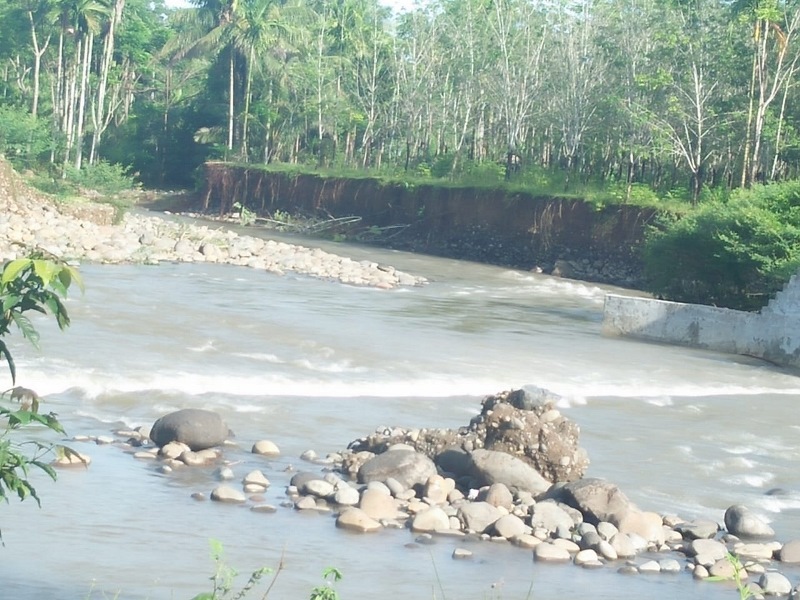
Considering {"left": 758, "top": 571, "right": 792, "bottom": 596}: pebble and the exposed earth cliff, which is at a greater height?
the exposed earth cliff

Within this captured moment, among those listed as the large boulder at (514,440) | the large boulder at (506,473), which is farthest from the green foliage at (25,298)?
the large boulder at (514,440)

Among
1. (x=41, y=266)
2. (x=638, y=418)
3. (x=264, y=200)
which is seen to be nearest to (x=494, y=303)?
(x=638, y=418)

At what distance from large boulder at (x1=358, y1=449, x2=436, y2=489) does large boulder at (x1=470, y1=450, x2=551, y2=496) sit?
420 mm

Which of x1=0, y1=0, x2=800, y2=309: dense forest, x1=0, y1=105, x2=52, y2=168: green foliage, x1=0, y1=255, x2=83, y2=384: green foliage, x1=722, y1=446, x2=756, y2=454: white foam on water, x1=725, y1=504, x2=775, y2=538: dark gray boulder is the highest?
x1=0, y1=0, x2=800, y2=309: dense forest

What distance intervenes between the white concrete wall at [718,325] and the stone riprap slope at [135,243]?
968 cm

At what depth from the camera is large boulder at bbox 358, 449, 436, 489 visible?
11109 millimetres

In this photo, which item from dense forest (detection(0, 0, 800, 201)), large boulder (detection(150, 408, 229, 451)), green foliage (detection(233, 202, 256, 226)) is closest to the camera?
large boulder (detection(150, 408, 229, 451))

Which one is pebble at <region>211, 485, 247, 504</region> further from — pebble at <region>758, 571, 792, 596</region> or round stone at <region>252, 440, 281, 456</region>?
pebble at <region>758, 571, 792, 596</region>

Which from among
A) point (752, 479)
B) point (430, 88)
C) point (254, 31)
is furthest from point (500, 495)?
point (254, 31)

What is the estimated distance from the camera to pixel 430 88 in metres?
56.9

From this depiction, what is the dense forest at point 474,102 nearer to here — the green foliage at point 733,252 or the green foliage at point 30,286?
the green foliage at point 733,252

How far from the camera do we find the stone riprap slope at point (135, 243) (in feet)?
108

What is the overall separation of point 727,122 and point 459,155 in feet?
52.1

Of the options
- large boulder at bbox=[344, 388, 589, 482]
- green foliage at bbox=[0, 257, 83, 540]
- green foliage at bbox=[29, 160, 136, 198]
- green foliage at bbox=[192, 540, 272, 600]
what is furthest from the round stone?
green foliage at bbox=[29, 160, 136, 198]
